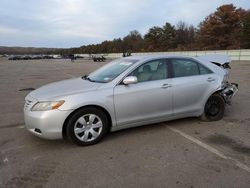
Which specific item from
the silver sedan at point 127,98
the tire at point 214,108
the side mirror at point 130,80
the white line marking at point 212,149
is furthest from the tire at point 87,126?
the tire at point 214,108

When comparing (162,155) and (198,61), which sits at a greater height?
(198,61)

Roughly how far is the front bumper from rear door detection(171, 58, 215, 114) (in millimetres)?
2185

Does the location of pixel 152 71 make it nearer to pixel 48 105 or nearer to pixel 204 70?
pixel 204 70

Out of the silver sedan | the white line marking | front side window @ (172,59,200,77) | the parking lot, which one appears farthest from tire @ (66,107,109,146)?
front side window @ (172,59,200,77)

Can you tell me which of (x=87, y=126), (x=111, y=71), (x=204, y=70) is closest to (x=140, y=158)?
(x=87, y=126)

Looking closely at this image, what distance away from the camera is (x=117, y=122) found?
179 inches

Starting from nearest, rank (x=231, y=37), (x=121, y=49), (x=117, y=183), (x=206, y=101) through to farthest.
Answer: (x=117, y=183) → (x=206, y=101) → (x=231, y=37) → (x=121, y=49)

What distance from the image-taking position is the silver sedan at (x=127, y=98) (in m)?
4.17

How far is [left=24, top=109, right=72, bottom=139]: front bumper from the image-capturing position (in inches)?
160

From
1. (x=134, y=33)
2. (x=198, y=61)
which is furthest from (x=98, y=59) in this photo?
(x=134, y=33)

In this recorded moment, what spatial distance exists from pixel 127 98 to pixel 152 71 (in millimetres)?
830

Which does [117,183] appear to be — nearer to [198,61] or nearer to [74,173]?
[74,173]

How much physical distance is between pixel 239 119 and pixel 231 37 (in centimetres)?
5242

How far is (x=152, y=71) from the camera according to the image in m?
4.98
